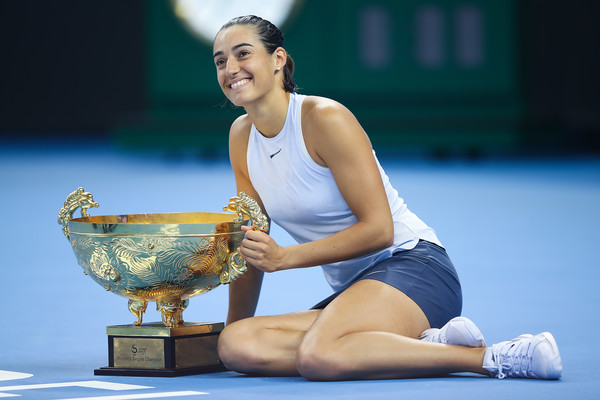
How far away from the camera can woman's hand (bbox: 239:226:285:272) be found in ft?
8.91

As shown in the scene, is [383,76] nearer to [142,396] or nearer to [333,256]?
[333,256]

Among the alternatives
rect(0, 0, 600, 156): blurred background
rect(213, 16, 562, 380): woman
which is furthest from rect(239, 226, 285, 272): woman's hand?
rect(0, 0, 600, 156): blurred background

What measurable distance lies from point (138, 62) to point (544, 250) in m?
14.7

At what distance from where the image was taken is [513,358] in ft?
8.77

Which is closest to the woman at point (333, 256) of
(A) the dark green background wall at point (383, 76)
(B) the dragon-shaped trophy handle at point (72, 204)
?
(B) the dragon-shaped trophy handle at point (72, 204)

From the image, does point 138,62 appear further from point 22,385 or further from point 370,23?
point 22,385

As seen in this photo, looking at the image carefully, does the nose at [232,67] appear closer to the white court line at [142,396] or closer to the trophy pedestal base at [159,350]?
the trophy pedestal base at [159,350]

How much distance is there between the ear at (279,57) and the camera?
3.03 metres

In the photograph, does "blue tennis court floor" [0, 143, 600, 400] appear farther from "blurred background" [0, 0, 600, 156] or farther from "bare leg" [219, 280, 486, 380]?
"blurred background" [0, 0, 600, 156]

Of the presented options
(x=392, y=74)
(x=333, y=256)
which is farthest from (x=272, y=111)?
(x=392, y=74)

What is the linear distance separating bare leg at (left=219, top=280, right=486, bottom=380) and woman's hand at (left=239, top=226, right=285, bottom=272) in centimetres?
18

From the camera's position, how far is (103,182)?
34.2 feet

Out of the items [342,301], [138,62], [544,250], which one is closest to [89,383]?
[342,301]

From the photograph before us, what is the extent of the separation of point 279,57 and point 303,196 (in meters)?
0.41
